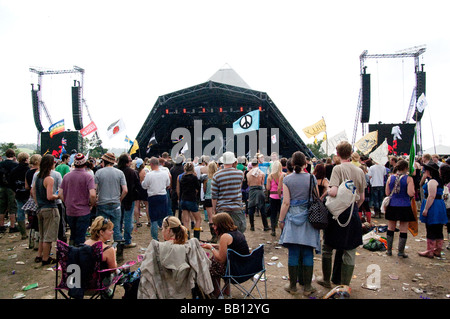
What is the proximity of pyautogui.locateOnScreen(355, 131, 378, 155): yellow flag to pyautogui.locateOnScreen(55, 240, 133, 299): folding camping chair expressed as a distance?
9059 millimetres

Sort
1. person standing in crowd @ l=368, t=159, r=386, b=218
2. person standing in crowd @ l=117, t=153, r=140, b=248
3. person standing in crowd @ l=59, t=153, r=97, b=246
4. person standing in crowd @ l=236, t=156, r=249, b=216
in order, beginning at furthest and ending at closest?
person standing in crowd @ l=236, t=156, r=249, b=216 < person standing in crowd @ l=368, t=159, r=386, b=218 < person standing in crowd @ l=117, t=153, r=140, b=248 < person standing in crowd @ l=59, t=153, r=97, b=246

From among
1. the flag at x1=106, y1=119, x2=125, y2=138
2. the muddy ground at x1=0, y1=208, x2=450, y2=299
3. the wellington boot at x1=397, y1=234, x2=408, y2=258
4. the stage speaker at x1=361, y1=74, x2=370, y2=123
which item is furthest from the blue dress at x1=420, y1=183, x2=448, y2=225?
the stage speaker at x1=361, y1=74, x2=370, y2=123

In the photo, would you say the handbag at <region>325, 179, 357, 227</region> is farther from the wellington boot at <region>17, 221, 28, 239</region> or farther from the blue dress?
the wellington boot at <region>17, 221, 28, 239</region>

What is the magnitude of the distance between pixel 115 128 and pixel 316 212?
379 inches

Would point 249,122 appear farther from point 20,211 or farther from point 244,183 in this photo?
point 20,211

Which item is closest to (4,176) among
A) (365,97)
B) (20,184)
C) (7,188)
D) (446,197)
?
(7,188)

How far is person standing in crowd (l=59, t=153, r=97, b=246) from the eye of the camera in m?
4.27

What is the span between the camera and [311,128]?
11.0m

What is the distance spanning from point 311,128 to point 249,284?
8.25 metres

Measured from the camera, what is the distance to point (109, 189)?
4574 millimetres

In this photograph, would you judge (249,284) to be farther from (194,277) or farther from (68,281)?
(68,281)

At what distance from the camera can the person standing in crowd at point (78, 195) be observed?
4.27 m

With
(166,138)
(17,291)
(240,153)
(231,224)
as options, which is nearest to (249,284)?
(231,224)
